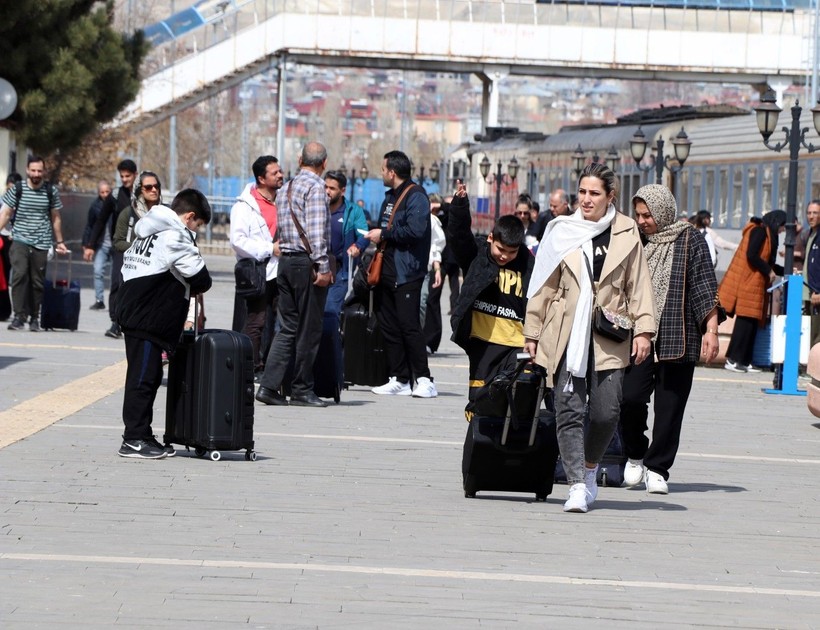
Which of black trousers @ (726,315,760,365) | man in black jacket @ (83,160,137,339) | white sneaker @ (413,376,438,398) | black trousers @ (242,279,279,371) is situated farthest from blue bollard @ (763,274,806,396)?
man in black jacket @ (83,160,137,339)

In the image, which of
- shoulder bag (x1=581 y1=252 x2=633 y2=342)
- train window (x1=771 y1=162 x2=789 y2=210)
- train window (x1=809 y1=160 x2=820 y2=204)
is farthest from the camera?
train window (x1=771 y1=162 x2=789 y2=210)

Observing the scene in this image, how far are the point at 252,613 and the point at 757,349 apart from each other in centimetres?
1402

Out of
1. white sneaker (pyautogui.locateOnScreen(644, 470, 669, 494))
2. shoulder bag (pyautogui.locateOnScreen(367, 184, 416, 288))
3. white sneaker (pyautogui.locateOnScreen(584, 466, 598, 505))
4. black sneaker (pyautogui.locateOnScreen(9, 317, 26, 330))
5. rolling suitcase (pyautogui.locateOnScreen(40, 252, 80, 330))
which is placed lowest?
white sneaker (pyautogui.locateOnScreen(644, 470, 669, 494))

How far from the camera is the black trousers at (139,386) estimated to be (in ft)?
33.2

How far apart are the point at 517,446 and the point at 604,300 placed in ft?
2.83

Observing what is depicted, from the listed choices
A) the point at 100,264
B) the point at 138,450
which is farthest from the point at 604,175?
the point at 100,264

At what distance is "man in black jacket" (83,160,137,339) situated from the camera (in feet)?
58.6

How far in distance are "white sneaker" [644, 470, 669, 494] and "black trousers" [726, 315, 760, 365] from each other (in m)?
9.75

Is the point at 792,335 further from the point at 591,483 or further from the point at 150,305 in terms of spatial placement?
Answer: the point at 150,305

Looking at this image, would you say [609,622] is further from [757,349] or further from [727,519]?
[757,349]

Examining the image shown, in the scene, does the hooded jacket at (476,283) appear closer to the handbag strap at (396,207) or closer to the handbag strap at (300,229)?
the handbag strap at (300,229)

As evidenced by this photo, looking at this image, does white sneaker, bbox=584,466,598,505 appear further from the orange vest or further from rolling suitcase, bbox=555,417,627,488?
the orange vest

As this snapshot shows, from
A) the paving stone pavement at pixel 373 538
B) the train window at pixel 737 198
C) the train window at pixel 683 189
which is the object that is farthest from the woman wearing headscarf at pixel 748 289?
the train window at pixel 683 189

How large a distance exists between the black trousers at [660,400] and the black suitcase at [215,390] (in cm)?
211
